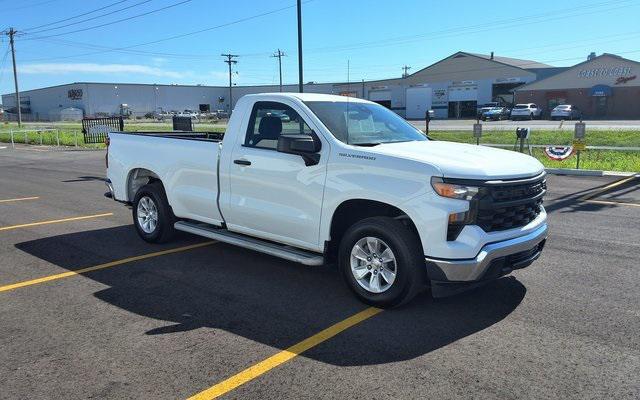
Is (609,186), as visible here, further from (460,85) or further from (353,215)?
(460,85)

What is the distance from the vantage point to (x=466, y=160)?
A: 15.5ft

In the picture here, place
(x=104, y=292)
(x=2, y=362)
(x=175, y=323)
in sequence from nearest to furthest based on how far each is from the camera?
1. (x=2, y=362)
2. (x=175, y=323)
3. (x=104, y=292)

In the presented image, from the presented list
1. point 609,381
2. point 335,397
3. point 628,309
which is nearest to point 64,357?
point 335,397

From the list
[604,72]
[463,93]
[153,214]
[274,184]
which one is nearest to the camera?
[274,184]

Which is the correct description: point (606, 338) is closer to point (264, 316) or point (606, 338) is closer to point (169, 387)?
point (264, 316)

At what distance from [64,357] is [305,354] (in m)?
1.77

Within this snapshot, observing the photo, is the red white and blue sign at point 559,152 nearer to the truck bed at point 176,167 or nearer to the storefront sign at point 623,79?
the truck bed at point 176,167

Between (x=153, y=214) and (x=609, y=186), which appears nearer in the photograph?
(x=153, y=214)

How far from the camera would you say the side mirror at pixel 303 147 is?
5.07 metres

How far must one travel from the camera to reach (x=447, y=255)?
14.4 feet

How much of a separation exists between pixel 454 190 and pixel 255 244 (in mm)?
2329

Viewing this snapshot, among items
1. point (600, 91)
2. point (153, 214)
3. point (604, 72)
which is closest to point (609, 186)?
point (153, 214)

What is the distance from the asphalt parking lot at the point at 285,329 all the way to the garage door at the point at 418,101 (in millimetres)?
67210

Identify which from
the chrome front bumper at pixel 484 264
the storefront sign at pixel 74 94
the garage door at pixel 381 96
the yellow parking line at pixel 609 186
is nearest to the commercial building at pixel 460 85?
the garage door at pixel 381 96
